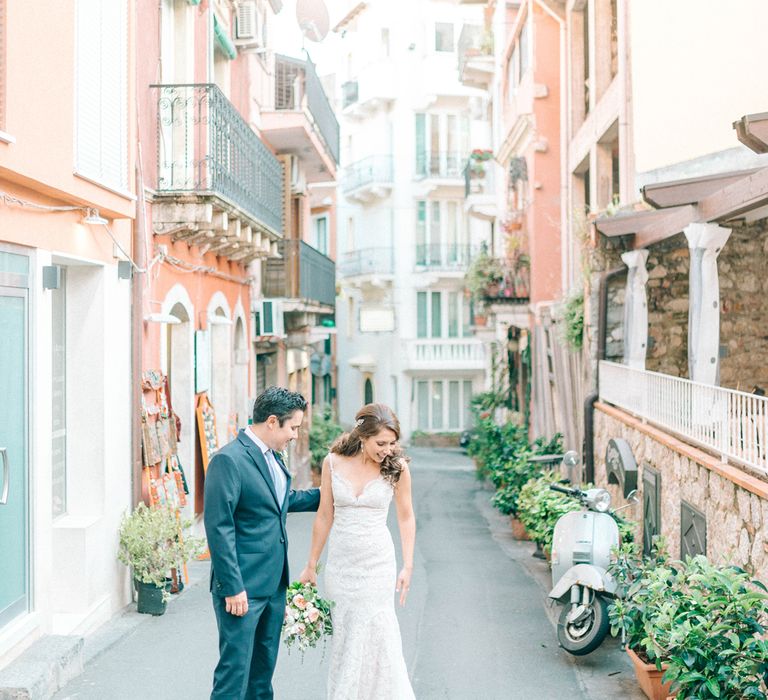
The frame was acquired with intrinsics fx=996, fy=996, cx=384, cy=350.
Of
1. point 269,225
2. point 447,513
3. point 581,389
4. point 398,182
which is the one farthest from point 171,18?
point 398,182

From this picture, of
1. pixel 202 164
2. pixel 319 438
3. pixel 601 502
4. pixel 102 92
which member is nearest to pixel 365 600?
pixel 601 502

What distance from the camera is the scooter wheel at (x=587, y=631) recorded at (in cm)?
688

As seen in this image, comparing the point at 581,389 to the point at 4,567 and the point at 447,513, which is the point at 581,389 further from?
the point at 4,567

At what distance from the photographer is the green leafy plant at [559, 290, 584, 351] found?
1430cm

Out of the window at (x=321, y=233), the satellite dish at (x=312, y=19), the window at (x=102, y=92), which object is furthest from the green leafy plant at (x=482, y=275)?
the window at (x=321, y=233)

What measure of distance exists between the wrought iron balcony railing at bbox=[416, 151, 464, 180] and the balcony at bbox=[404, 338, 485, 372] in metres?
5.96

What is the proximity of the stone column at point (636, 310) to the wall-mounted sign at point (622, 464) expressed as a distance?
1.24 meters

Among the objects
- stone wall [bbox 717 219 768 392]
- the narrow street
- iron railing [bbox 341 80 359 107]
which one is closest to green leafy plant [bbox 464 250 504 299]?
stone wall [bbox 717 219 768 392]

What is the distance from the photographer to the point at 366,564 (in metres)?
5.08

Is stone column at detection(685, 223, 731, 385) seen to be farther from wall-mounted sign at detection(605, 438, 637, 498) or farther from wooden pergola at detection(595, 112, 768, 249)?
wall-mounted sign at detection(605, 438, 637, 498)

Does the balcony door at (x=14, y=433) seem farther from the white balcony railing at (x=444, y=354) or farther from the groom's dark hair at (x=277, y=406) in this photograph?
the white balcony railing at (x=444, y=354)

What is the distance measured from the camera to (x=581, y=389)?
47.0 ft

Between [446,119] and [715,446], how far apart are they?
30.4 m

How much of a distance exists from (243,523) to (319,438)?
1670 cm
